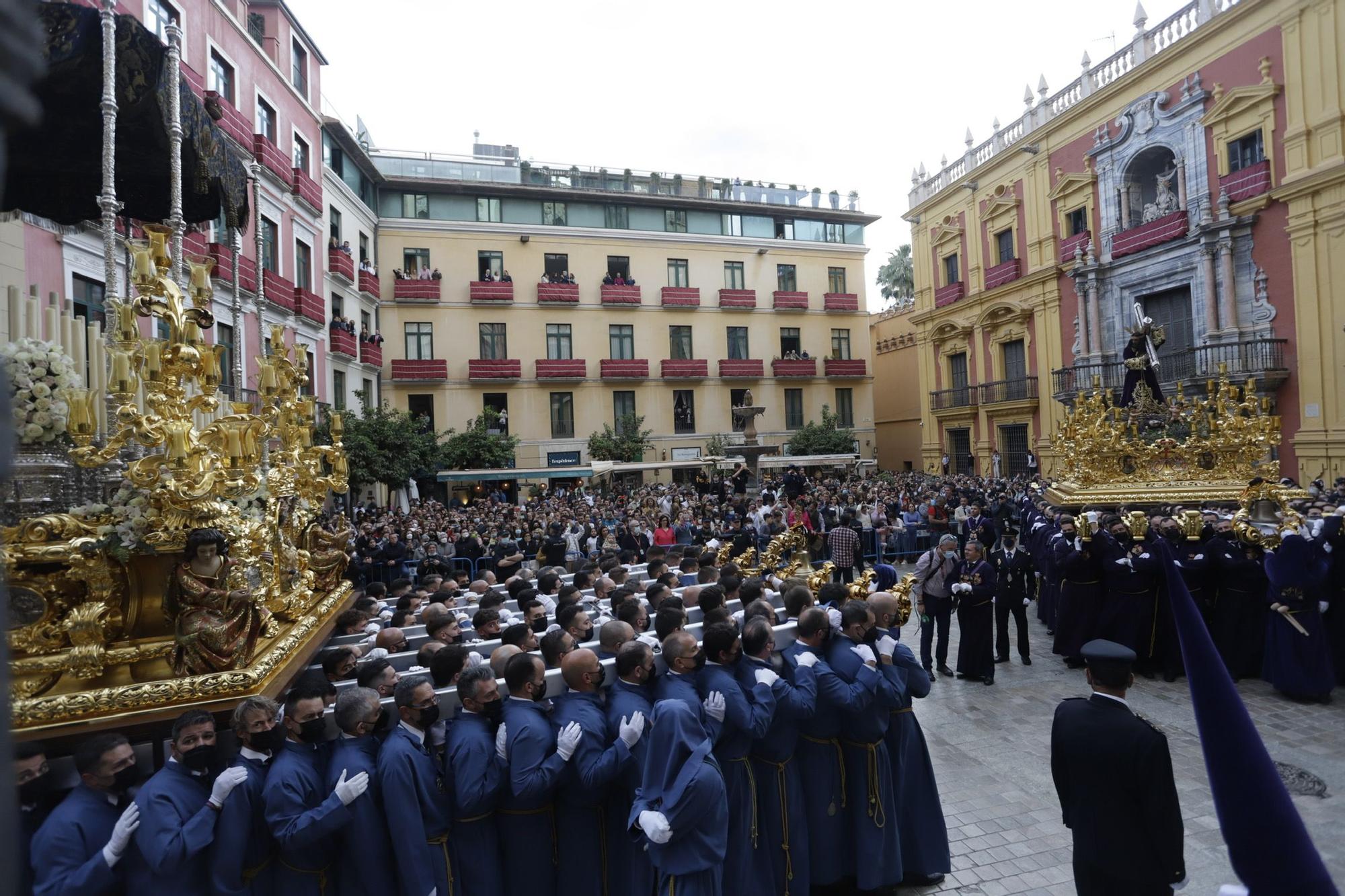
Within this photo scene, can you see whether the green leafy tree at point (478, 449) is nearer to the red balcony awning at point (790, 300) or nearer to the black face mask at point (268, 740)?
the red balcony awning at point (790, 300)

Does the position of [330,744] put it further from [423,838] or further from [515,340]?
[515,340]

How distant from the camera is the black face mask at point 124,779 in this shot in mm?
3534

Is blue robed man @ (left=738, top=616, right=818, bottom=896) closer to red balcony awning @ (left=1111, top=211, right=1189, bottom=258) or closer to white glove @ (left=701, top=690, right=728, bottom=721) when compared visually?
white glove @ (left=701, top=690, right=728, bottom=721)

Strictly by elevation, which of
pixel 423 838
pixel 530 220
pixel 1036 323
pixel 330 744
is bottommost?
pixel 423 838

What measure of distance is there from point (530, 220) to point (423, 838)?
3522 cm

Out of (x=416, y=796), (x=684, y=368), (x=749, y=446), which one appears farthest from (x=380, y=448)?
(x=416, y=796)

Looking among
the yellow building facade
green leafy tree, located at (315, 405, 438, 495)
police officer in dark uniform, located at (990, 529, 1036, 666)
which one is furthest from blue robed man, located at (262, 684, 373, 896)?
the yellow building facade

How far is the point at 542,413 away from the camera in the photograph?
3609cm

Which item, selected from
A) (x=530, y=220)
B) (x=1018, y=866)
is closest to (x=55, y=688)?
(x=1018, y=866)

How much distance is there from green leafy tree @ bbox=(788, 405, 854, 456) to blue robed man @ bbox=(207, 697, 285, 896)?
113 feet

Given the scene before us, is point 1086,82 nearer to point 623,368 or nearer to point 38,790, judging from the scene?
point 623,368

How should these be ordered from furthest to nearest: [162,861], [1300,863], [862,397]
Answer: [862,397]
[162,861]
[1300,863]

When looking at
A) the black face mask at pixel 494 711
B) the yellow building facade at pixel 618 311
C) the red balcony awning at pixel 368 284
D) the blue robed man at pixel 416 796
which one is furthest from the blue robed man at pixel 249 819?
the yellow building facade at pixel 618 311

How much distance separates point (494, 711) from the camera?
4.43 meters
